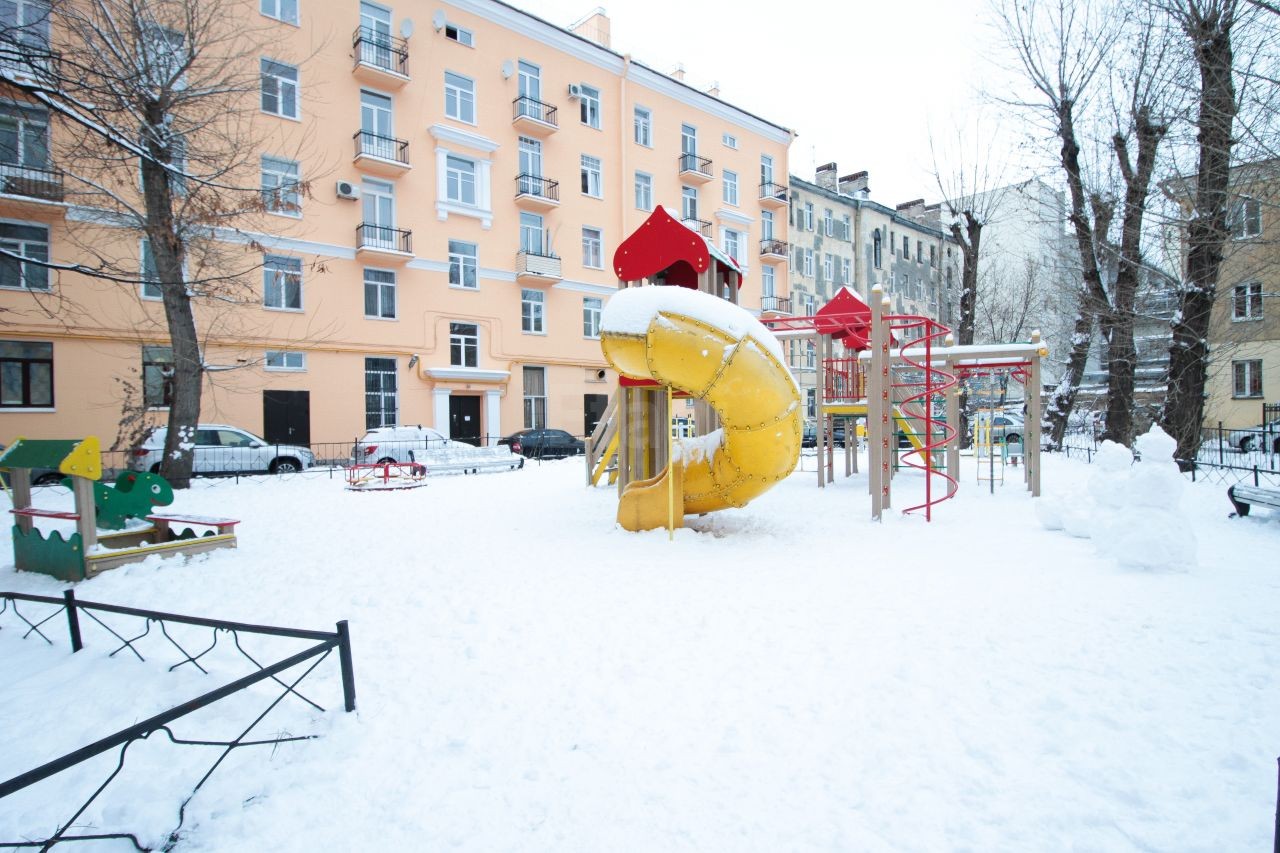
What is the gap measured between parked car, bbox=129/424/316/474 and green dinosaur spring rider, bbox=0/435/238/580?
10211 mm

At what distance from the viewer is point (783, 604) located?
17.0 ft

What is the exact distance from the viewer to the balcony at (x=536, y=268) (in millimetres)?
26125

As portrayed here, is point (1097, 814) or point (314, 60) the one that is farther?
point (314, 60)

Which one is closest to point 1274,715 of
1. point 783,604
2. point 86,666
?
point 783,604

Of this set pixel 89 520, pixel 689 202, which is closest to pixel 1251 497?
pixel 89 520

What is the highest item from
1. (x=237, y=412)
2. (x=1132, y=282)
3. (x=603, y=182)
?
(x=603, y=182)

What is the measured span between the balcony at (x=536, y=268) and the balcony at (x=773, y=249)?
525 inches

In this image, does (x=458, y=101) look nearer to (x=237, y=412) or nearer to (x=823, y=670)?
(x=237, y=412)

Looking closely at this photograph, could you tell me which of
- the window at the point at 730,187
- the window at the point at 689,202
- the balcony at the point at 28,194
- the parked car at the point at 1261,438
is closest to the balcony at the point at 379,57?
the balcony at the point at 28,194

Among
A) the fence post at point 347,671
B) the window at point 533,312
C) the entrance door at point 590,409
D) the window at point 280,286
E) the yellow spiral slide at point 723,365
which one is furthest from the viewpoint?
the entrance door at point 590,409

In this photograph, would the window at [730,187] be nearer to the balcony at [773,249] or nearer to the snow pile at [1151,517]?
the balcony at [773,249]

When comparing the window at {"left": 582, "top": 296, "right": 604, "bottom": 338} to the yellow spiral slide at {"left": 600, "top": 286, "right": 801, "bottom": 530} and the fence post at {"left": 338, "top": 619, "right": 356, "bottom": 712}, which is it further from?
the fence post at {"left": 338, "top": 619, "right": 356, "bottom": 712}

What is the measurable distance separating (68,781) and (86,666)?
1.58m

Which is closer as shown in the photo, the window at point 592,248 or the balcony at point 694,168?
the window at point 592,248
